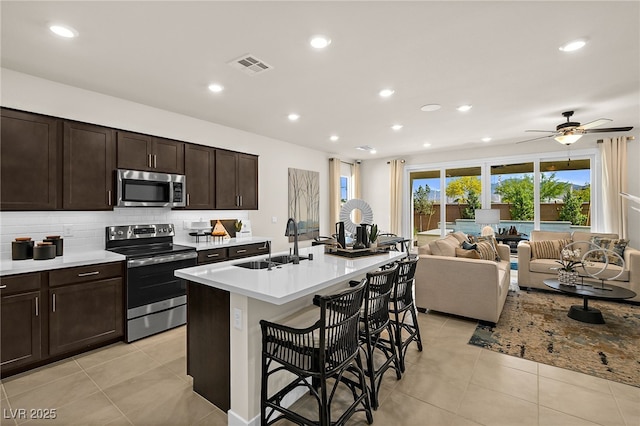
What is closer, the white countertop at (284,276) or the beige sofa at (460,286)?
the white countertop at (284,276)

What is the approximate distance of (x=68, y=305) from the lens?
9.30 ft

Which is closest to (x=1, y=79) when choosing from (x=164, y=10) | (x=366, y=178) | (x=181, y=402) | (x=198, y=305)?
(x=164, y=10)

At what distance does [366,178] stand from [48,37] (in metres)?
6.68

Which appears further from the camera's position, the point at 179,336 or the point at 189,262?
the point at 189,262

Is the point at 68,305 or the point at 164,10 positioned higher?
the point at 164,10

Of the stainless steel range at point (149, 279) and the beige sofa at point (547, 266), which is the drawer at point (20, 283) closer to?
the stainless steel range at point (149, 279)

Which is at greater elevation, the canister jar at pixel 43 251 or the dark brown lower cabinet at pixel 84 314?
the canister jar at pixel 43 251

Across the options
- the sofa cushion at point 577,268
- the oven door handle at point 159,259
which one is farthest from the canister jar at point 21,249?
the sofa cushion at point 577,268

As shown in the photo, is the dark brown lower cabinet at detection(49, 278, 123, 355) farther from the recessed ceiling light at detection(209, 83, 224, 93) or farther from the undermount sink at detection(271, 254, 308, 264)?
the recessed ceiling light at detection(209, 83, 224, 93)

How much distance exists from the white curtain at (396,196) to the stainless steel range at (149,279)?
5.05 metres

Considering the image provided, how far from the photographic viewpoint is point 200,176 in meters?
4.31

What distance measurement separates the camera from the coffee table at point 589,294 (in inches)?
140

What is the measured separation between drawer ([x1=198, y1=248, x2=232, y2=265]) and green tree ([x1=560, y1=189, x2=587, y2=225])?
621cm

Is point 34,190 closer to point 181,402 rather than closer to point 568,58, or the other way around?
point 181,402
